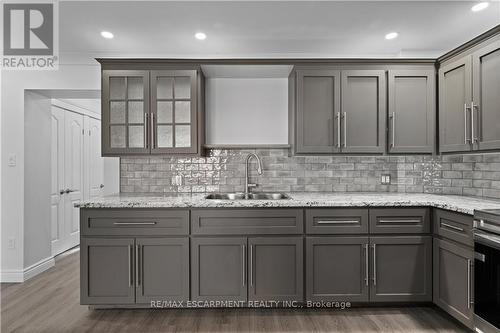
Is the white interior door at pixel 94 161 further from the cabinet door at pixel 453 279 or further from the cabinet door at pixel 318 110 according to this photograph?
the cabinet door at pixel 453 279

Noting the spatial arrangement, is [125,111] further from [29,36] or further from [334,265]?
[334,265]

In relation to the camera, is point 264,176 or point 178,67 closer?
point 178,67

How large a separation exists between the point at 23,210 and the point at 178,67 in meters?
2.42

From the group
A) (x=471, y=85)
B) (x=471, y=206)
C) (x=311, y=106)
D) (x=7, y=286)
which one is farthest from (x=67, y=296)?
(x=471, y=85)

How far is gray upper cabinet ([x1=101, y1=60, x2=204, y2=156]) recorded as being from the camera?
3039 millimetres

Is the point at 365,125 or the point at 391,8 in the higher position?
the point at 391,8

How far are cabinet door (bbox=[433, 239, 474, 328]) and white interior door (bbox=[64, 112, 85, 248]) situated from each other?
476 cm

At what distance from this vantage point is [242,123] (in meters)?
3.51

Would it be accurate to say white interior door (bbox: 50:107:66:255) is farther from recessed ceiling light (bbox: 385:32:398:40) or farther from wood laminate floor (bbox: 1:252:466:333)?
recessed ceiling light (bbox: 385:32:398:40)

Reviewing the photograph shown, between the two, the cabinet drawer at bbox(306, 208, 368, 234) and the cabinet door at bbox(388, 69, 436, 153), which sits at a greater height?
the cabinet door at bbox(388, 69, 436, 153)

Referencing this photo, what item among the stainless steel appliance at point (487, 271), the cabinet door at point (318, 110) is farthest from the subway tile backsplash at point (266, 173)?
the stainless steel appliance at point (487, 271)

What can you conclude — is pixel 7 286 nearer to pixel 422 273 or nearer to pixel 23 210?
pixel 23 210

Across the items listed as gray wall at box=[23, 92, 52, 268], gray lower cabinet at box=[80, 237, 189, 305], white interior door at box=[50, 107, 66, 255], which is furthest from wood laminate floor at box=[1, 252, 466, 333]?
white interior door at box=[50, 107, 66, 255]

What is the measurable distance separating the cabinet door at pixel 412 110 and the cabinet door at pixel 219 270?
1.81 m
